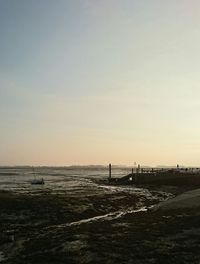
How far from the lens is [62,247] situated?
65.8ft

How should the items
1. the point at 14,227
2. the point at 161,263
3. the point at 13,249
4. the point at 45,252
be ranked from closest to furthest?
the point at 161,263, the point at 45,252, the point at 13,249, the point at 14,227

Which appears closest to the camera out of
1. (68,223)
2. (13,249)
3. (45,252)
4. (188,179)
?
(45,252)

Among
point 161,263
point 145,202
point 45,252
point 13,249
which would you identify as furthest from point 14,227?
point 145,202

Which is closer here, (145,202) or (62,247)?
(62,247)

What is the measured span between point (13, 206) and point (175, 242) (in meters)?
18.6

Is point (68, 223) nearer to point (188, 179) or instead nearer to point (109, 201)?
point (109, 201)

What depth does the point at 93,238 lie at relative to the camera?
72.3 feet

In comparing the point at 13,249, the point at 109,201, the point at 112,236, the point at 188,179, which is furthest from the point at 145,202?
the point at 188,179

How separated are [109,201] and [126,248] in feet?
83.6

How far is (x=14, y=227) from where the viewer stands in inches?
1112

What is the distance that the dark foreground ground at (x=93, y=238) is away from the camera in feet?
59.6

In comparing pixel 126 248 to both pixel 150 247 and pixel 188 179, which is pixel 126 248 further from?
pixel 188 179

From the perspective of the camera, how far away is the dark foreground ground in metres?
18.2

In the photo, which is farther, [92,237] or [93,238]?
[92,237]
